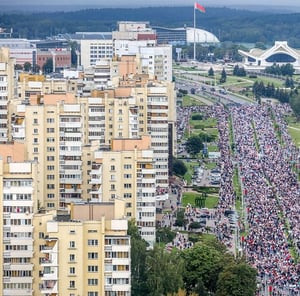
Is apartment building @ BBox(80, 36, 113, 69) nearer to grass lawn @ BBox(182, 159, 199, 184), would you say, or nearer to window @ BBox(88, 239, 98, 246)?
grass lawn @ BBox(182, 159, 199, 184)

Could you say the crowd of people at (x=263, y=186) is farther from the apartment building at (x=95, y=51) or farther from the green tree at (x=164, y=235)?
Result: the apartment building at (x=95, y=51)

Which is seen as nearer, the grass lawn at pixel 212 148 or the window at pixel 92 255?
the window at pixel 92 255

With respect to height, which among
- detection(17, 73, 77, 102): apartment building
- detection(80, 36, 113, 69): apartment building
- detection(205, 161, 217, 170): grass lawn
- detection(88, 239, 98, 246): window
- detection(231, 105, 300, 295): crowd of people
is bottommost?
detection(205, 161, 217, 170): grass lawn

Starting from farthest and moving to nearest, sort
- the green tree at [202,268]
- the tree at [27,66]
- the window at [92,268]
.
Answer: the tree at [27,66], the green tree at [202,268], the window at [92,268]

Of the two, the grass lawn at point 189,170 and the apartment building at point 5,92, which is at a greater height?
the apartment building at point 5,92

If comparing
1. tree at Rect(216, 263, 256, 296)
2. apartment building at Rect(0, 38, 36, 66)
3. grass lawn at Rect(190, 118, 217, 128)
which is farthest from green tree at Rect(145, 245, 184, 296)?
apartment building at Rect(0, 38, 36, 66)

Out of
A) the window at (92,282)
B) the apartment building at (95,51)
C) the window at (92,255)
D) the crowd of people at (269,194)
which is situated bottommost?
the crowd of people at (269,194)

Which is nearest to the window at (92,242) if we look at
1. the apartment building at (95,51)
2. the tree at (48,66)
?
the apartment building at (95,51)
